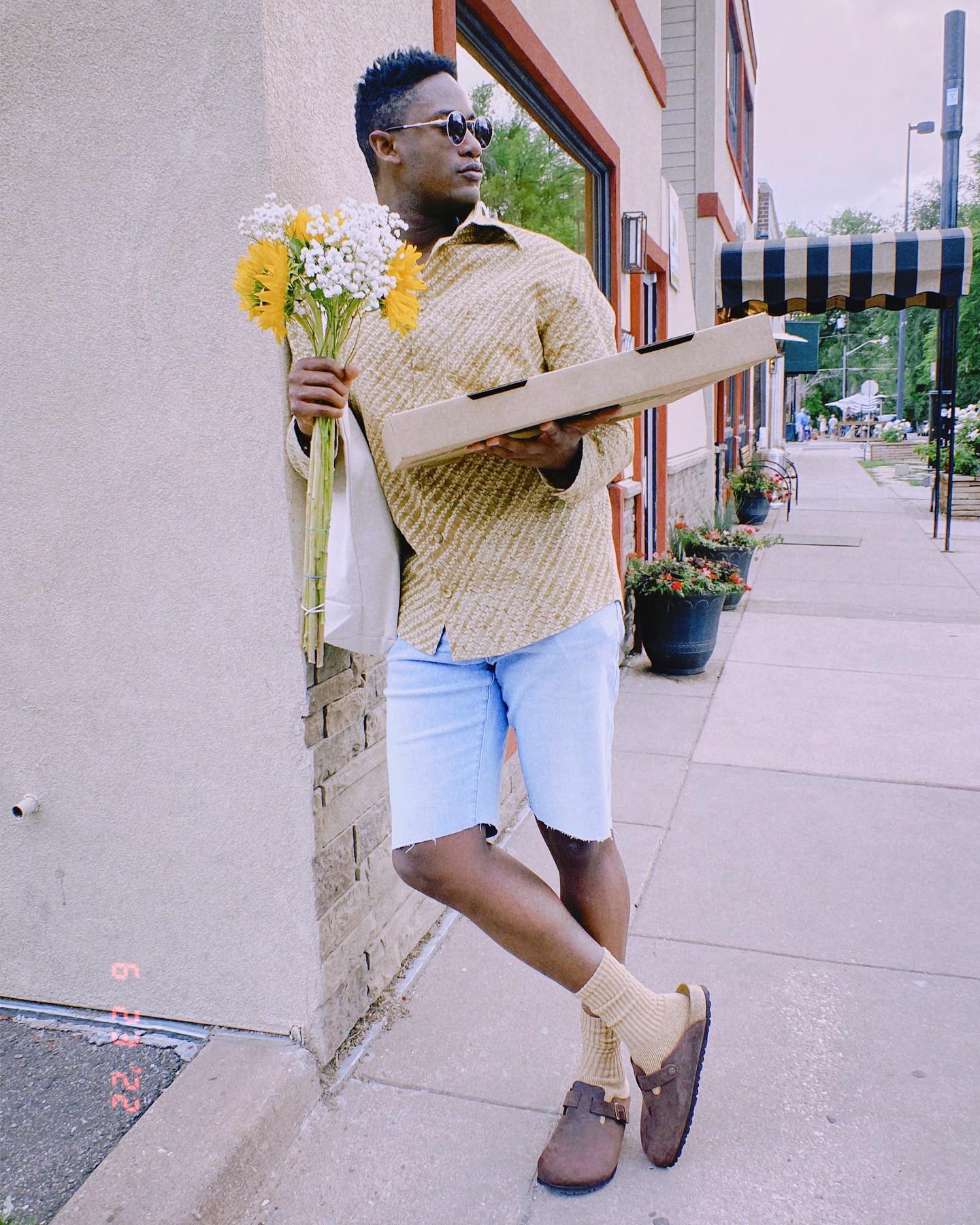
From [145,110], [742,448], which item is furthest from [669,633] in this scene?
[742,448]

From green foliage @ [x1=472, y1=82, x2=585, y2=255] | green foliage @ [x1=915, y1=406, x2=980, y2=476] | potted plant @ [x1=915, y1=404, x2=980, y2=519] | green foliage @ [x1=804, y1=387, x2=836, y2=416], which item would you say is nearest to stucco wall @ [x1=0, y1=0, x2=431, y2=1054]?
green foliage @ [x1=472, y1=82, x2=585, y2=255]

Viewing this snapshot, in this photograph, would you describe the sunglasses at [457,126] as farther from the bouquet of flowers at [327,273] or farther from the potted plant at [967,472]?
the potted plant at [967,472]

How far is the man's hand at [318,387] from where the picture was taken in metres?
1.74

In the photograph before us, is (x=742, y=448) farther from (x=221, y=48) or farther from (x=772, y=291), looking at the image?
(x=221, y=48)

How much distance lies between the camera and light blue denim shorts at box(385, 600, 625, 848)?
6.26 ft

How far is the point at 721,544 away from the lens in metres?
7.73

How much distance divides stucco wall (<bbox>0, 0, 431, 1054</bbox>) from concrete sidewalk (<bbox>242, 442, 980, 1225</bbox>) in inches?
17.7

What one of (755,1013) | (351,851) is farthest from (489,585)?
(755,1013)

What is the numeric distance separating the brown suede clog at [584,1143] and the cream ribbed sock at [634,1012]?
16 cm

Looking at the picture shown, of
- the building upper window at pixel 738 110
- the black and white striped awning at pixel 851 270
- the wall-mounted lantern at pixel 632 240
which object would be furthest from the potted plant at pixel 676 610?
the building upper window at pixel 738 110

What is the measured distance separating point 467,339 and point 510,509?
33 cm

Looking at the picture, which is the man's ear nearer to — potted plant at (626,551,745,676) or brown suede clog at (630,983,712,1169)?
brown suede clog at (630,983,712,1169)

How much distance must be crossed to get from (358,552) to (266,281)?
1.70 feet

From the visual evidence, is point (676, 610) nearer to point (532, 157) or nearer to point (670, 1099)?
point (532, 157)
